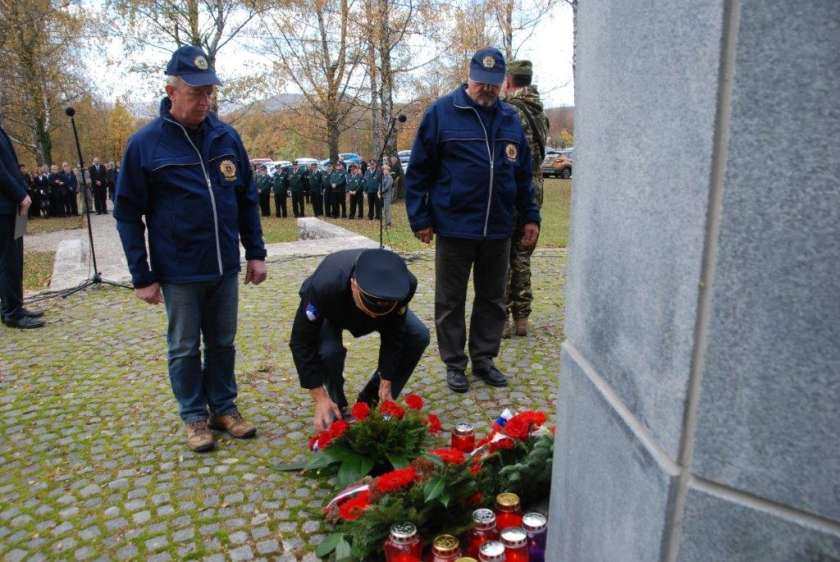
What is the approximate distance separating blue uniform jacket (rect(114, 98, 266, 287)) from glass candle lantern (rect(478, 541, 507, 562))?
1.91 metres

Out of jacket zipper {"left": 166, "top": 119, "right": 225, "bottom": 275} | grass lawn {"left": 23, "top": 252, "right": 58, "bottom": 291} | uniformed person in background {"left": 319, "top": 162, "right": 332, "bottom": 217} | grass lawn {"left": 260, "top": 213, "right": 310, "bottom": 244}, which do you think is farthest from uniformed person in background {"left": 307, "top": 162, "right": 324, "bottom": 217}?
jacket zipper {"left": 166, "top": 119, "right": 225, "bottom": 275}

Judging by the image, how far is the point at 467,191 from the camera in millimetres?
3766

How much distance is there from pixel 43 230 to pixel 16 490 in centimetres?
1546

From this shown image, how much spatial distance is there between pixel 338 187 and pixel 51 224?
7.94 m

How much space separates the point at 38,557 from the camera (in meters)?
2.54

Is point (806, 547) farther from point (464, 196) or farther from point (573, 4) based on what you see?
point (573, 4)

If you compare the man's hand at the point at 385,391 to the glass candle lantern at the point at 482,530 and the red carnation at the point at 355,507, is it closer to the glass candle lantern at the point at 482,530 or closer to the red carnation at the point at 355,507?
the red carnation at the point at 355,507

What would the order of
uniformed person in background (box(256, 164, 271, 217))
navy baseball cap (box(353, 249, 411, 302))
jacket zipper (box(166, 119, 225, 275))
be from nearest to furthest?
navy baseball cap (box(353, 249, 411, 302)) < jacket zipper (box(166, 119, 225, 275)) < uniformed person in background (box(256, 164, 271, 217))

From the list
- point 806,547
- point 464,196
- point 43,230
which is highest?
point 464,196

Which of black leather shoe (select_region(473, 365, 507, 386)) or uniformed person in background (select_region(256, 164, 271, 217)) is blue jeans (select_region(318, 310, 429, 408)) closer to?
black leather shoe (select_region(473, 365, 507, 386))

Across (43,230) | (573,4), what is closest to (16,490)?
(43,230)

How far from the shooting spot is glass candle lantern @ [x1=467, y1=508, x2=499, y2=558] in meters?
2.25

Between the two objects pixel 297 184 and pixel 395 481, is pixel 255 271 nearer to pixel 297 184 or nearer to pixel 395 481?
pixel 395 481

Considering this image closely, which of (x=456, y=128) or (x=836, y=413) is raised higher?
(x=456, y=128)
